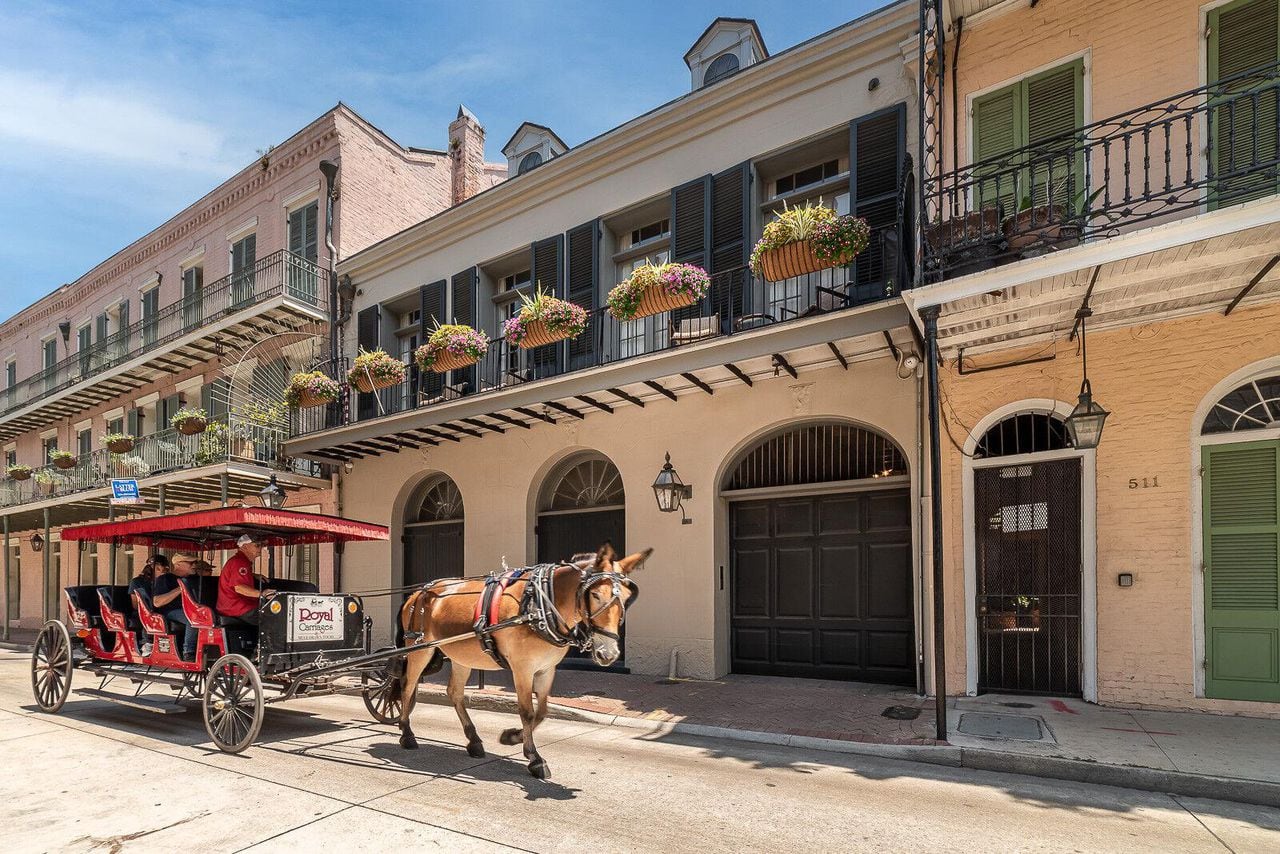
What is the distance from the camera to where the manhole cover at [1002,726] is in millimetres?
6632

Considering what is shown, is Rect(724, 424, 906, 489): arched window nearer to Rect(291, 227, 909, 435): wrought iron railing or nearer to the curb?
Rect(291, 227, 909, 435): wrought iron railing

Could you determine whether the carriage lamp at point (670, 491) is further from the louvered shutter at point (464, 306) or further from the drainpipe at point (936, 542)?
the louvered shutter at point (464, 306)

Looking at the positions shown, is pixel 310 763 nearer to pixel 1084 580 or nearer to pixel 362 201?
pixel 1084 580

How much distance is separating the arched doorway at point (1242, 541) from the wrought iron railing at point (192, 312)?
1664 cm

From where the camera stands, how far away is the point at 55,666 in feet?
29.3

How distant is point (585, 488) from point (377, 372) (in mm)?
4514

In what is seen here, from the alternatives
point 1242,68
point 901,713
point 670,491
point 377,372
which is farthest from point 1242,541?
A: point 377,372

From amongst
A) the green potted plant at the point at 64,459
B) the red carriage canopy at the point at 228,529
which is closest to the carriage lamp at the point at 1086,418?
the red carriage canopy at the point at 228,529

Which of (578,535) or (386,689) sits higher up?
(578,535)

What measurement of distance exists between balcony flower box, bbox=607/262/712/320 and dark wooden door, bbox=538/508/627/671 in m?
3.79

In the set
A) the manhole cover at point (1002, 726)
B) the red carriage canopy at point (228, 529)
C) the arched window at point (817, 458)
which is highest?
the arched window at point (817, 458)

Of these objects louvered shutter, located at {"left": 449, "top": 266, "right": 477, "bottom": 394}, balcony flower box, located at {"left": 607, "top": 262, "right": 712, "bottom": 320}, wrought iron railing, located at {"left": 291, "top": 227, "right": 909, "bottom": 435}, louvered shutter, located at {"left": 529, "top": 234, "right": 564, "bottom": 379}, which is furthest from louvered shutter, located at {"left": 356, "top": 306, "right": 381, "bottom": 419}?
balcony flower box, located at {"left": 607, "top": 262, "right": 712, "bottom": 320}

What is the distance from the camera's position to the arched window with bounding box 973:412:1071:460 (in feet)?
27.9

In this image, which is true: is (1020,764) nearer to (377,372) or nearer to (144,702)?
(144,702)
